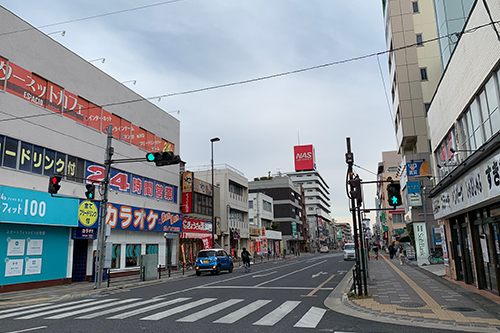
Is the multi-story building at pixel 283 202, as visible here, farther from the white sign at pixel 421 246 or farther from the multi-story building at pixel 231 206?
the white sign at pixel 421 246

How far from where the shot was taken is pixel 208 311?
36.7ft

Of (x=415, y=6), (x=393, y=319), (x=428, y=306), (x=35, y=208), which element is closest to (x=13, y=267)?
(x=35, y=208)

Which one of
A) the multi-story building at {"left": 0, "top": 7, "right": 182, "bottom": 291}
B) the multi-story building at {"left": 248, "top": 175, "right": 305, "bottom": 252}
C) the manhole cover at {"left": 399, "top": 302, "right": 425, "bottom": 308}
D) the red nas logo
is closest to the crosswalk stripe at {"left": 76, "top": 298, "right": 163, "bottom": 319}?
the multi-story building at {"left": 0, "top": 7, "right": 182, "bottom": 291}

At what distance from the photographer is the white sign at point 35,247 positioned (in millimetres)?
18891

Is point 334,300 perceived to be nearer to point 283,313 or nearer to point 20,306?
point 283,313

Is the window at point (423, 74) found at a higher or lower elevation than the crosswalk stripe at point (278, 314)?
higher

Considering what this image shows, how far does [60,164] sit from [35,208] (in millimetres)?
3652

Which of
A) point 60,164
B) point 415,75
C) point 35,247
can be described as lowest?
point 35,247

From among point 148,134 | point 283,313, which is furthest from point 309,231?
point 283,313

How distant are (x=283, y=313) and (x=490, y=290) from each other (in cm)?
802

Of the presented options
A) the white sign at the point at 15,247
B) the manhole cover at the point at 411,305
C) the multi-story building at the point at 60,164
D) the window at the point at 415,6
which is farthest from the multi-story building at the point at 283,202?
the manhole cover at the point at 411,305

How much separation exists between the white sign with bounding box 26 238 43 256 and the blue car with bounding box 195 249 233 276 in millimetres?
10831

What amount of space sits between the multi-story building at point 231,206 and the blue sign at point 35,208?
2405cm

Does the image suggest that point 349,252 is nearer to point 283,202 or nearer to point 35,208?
point 35,208
